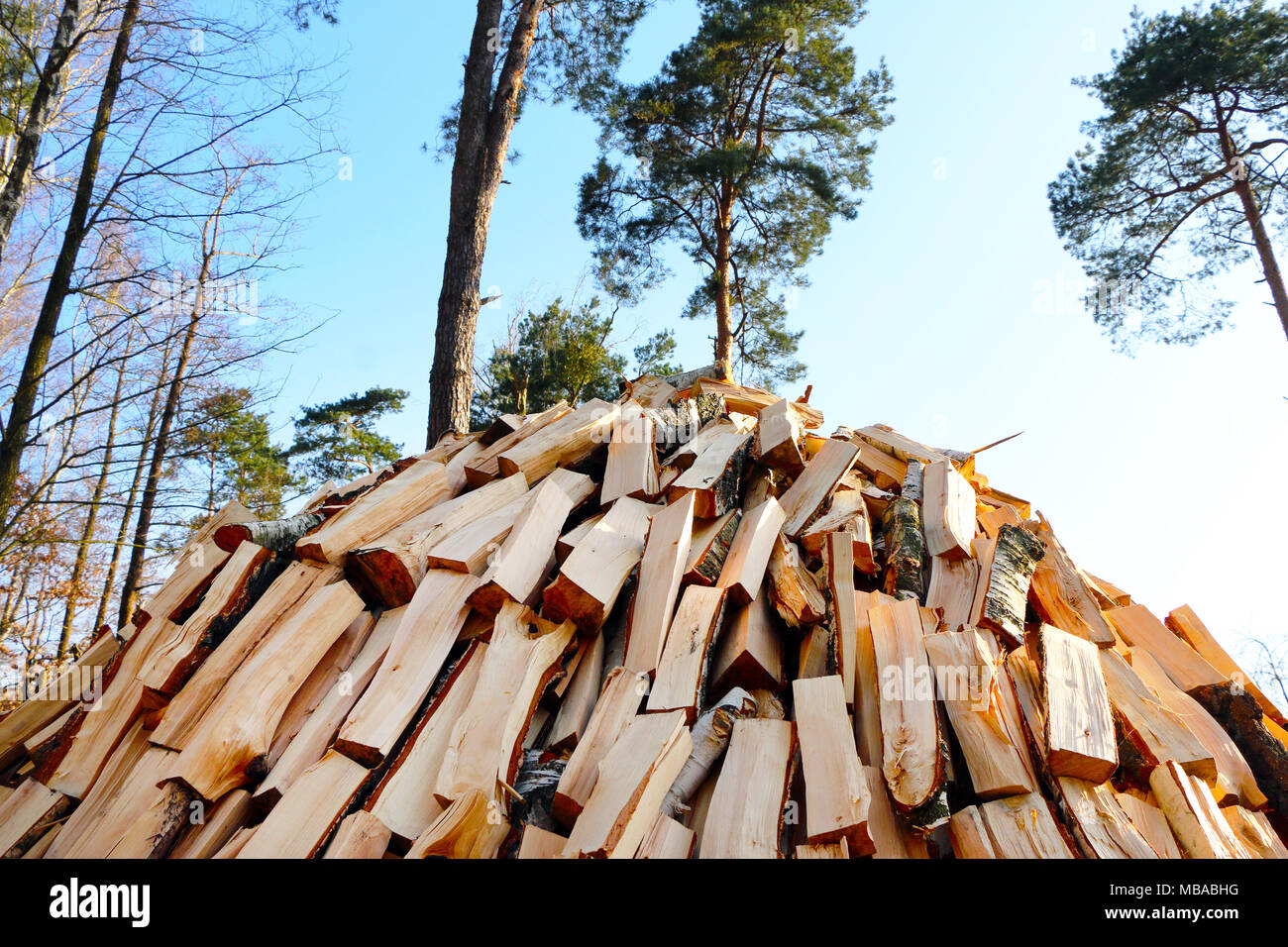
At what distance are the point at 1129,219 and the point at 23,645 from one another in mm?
18368

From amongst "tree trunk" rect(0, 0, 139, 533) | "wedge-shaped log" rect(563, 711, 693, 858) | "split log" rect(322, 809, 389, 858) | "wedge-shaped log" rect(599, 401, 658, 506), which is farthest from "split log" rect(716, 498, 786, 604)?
"tree trunk" rect(0, 0, 139, 533)

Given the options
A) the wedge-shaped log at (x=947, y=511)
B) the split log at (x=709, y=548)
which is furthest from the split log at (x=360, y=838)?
the wedge-shaped log at (x=947, y=511)

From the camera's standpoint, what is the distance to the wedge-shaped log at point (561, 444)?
356 centimetres

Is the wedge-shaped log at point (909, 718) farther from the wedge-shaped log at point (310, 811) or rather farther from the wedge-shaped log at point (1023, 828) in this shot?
the wedge-shaped log at point (310, 811)

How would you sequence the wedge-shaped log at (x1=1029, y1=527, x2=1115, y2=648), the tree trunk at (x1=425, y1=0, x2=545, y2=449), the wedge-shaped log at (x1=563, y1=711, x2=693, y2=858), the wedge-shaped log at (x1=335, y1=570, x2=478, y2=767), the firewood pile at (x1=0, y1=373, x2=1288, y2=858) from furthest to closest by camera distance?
the tree trunk at (x1=425, y1=0, x2=545, y2=449) < the wedge-shaped log at (x1=1029, y1=527, x2=1115, y2=648) < the wedge-shaped log at (x1=335, y1=570, x2=478, y2=767) < the firewood pile at (x1=0, y1=373, x2=1288, y2=858) < the wedge-shaped log at (x1=563, y1=711, x2=693, y2=858)

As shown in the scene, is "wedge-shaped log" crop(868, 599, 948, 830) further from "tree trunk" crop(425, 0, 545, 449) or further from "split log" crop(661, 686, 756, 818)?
"tree trunk" crop(425, 0, 545, 449)

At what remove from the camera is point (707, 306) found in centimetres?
1237

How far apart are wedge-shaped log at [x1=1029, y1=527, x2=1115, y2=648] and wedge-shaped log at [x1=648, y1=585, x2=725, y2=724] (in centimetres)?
140

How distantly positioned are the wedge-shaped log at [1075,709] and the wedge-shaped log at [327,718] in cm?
219

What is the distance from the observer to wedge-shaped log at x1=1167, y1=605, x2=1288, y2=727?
3260 mm

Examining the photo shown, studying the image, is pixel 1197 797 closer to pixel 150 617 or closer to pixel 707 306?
pixel 150 617

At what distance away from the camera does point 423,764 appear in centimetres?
234

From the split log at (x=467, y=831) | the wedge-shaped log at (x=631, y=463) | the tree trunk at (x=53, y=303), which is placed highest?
the tree trunk at (x=53, y=303)
